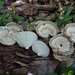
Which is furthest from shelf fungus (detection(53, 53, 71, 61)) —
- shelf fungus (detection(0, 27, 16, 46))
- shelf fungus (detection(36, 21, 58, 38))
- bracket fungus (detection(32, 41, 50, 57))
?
shelf fungus (detection(0, 27, 16, 46))

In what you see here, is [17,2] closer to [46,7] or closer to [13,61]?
[46,7]

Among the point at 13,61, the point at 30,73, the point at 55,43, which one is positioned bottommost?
the point at 30,73

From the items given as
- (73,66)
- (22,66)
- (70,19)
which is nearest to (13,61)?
(22,66)

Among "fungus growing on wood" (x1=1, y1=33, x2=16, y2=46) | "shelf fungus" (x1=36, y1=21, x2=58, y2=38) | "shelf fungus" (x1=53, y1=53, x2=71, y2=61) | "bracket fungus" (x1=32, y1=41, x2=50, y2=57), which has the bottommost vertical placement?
"shelf fungus" (x1=53, y1=53, x2=71, y2=61)

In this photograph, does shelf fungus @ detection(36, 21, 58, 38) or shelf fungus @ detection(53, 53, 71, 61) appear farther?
shelf fungus @ detection(36, 21, 58, 38)

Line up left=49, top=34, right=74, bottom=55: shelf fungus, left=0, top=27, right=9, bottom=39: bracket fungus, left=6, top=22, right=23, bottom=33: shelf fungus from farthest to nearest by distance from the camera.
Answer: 1. left=6, top=22, right=23, bottom=33: shelf fungus
2. left=0, top=27, right=9, bottom=39: bracket fungus
3. left=49, top=34, right=74, bottom=55: shelf fungus

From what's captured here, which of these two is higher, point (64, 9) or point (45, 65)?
point (64, 9)

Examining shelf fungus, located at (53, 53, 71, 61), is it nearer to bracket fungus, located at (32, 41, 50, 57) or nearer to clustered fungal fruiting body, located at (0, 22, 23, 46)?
bracket fungus, located at (32, 41, 50, 57)

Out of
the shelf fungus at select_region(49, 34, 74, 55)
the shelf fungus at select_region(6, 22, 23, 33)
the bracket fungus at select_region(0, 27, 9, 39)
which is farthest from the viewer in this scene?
the shelf fungus at select_region(6, 22, 23, 33)
